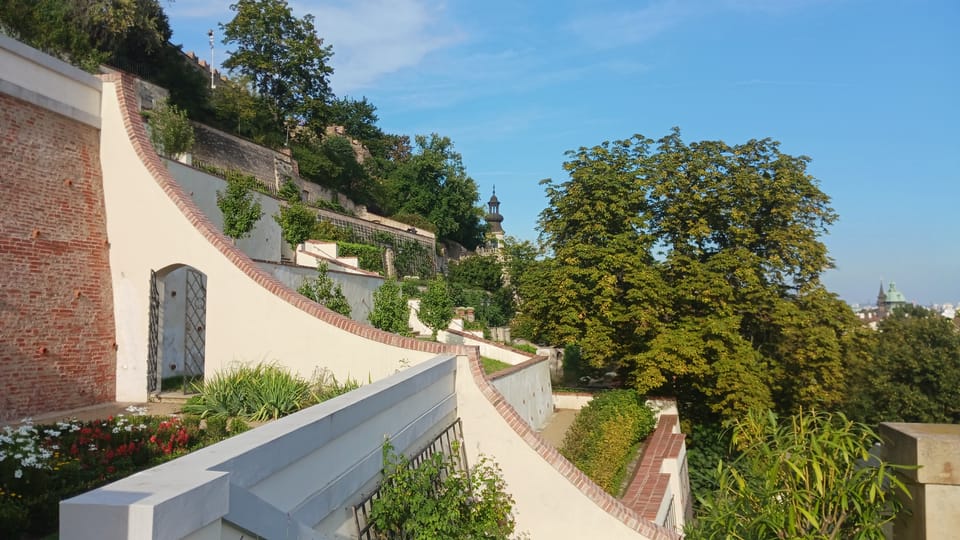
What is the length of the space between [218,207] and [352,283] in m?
3.49

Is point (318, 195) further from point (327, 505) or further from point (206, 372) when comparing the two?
point (327, 505)

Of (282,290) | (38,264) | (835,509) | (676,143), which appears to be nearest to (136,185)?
(38,264)

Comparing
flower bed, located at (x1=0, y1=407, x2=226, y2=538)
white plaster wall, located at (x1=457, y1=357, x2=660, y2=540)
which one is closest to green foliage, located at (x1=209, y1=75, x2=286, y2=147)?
flower bed, located at (x1=0, y1=407, x2=226, y2=538)

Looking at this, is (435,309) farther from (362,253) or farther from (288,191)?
(288,191)

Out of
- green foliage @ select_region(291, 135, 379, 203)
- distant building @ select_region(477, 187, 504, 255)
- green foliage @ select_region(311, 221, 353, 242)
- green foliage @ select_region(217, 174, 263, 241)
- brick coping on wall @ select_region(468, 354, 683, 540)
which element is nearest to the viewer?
brick coping on wall @ select_region(468, 354, 683, 540)

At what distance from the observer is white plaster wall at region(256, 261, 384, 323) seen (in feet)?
45.8

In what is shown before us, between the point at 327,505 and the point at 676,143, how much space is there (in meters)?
20.3

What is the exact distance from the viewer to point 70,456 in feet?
20.8

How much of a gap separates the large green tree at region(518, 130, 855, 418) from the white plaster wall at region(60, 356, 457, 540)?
14.0 m

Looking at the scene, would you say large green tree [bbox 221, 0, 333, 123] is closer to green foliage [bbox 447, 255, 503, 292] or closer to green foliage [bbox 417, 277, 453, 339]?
green foliage [bbox 447, 255, 503, 292]

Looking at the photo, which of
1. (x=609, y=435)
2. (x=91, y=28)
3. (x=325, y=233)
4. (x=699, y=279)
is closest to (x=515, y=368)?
(x=609, y=435)

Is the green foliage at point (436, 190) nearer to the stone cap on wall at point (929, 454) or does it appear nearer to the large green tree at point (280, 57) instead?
the large green tree at point (280, 57)

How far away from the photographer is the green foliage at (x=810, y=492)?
169 inches

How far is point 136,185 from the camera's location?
32.3 feet
